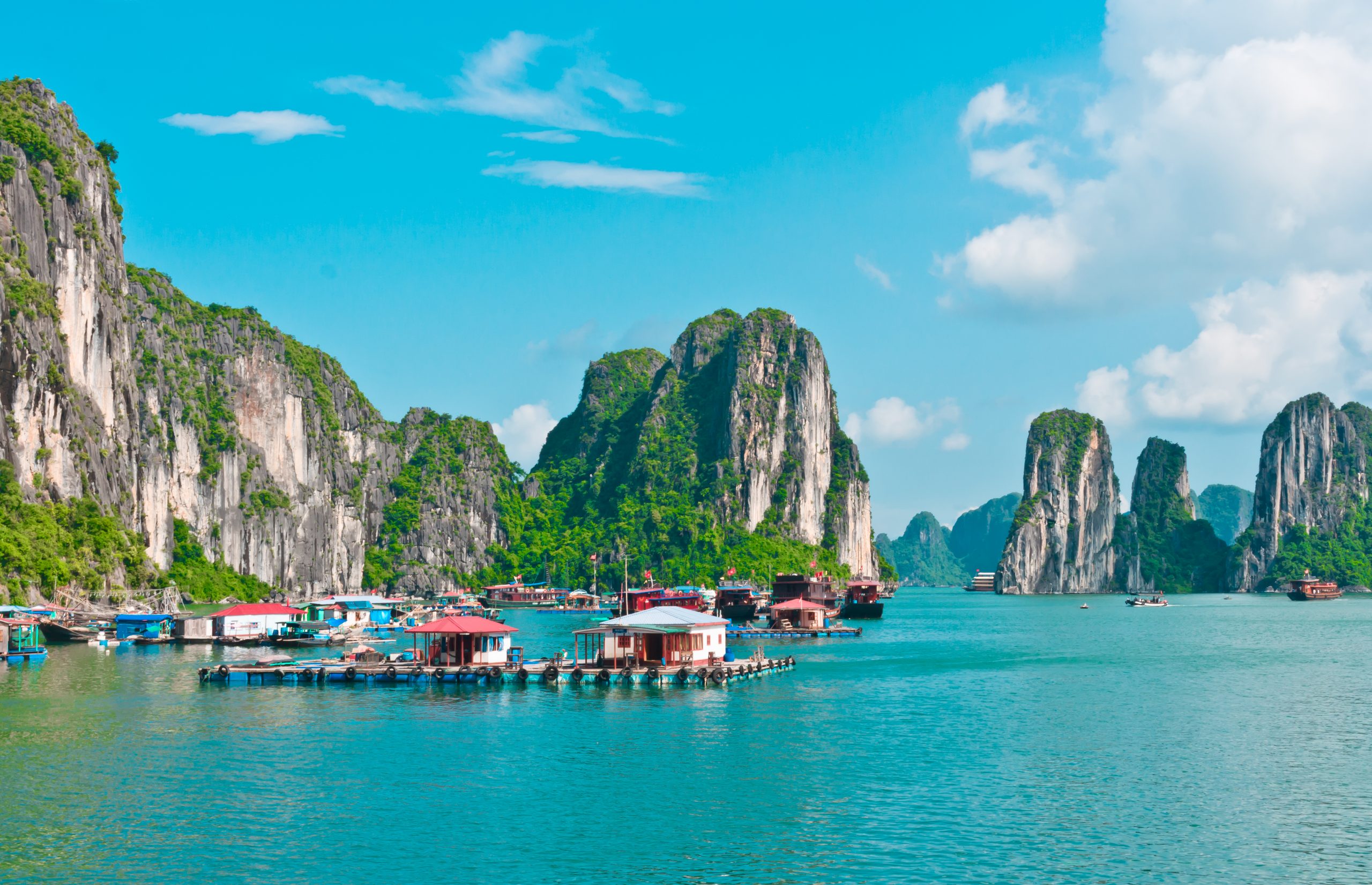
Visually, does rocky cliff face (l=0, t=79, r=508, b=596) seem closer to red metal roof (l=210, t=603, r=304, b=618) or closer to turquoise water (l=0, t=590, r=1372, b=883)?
red metal roof (l=210, t=603, r=304, b=618)

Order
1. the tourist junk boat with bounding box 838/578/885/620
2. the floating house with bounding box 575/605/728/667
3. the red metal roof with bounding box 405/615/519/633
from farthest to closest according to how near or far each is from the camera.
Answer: the tourist junk boat with bounding box 838/578/885/620 < the floating house with bounding box 575/605/728/667 < the red metal roof with bounding box 405/615/519/633

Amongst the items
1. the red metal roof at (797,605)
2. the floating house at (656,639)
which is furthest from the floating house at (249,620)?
the red metal roof at (797,605)

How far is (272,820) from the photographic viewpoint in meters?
37.0

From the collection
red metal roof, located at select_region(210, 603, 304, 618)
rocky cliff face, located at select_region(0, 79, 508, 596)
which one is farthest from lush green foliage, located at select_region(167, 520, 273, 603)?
red metal roof, located at select_region(210, 603, 304, 618)

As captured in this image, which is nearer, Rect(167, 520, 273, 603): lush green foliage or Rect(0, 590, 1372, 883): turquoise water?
Rect(0, 590, 1372, 883): turquoise water

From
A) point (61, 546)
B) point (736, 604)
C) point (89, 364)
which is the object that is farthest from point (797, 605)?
point (89, 364)

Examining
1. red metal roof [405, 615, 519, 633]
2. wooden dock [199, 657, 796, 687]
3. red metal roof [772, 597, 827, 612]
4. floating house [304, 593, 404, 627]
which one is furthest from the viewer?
floating house [304, 593, 404, 627]

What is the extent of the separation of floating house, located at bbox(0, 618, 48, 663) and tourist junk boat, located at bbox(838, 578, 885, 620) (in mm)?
95420

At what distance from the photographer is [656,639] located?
250 ft

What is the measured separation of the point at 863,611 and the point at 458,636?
88.4 metres

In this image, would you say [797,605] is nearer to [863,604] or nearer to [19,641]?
[863,604]

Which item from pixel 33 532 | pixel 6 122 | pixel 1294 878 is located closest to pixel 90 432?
pixel 33 532

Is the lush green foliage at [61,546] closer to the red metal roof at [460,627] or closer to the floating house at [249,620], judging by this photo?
the floating house at [249,620]

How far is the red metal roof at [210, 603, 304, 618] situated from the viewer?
108625 millimetres
